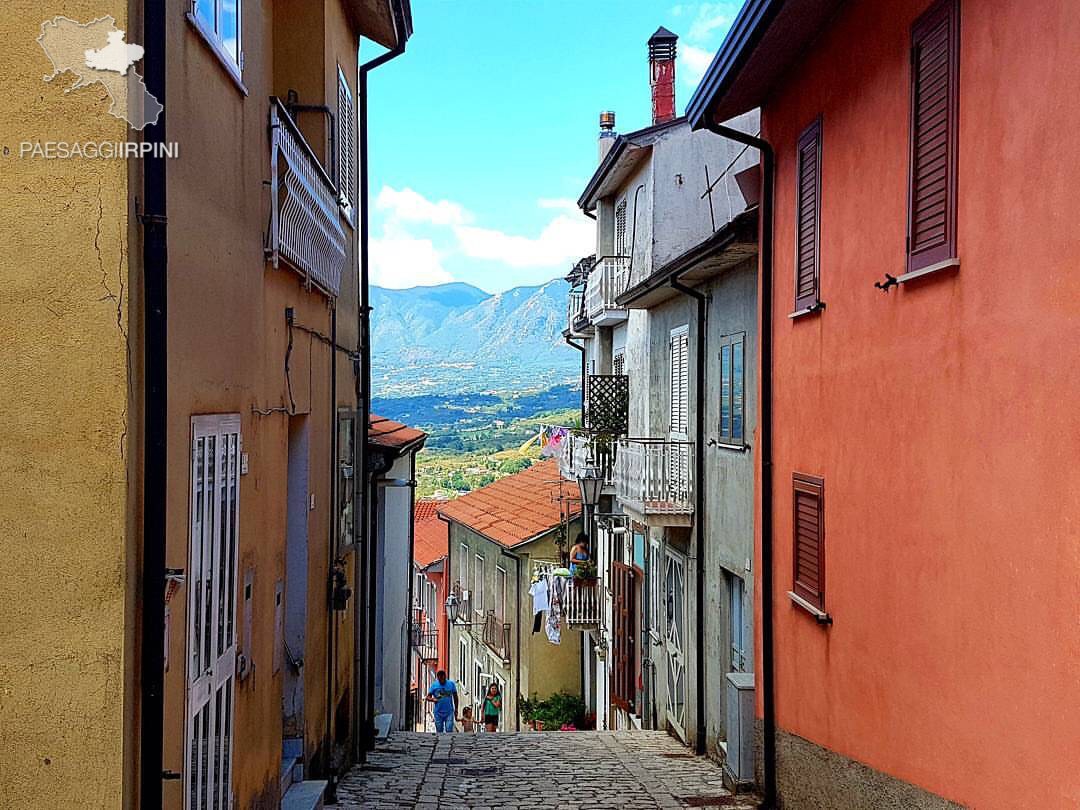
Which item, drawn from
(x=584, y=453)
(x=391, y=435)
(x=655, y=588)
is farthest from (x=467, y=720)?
(x=391, y=435)

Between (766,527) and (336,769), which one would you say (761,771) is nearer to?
(766,527)

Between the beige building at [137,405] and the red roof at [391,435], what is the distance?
7.52 m

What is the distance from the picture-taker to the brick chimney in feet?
79.6

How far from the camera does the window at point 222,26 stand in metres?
5.36

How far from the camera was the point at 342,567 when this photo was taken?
11.6 meters

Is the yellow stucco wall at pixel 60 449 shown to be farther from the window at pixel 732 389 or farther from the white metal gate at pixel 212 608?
the window at pixel 732 389

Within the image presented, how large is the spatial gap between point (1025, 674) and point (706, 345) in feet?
32.7

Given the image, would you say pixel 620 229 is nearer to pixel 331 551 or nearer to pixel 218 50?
pixel 331 551

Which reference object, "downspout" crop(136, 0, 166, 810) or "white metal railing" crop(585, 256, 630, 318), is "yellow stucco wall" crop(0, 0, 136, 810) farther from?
"white metal railing" crop(585, 256, 630, 318)

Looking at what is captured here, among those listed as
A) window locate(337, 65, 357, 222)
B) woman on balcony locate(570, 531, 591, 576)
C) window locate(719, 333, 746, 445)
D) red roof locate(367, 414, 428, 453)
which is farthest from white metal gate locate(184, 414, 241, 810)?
woman on balcony locate(570, 531, 591, 576)

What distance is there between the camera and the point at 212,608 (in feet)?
19.1

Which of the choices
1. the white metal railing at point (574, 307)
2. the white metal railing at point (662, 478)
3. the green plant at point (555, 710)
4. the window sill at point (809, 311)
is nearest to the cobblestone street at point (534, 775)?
the white metal railing at point (662, 478)

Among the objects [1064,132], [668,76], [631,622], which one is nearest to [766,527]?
[1064,132]

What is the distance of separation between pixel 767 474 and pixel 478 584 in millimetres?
24500
